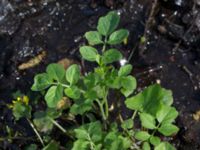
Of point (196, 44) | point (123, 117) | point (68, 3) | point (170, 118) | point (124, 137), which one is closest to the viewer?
point (170, 118)

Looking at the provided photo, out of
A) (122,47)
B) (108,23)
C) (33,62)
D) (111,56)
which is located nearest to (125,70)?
(111,56)

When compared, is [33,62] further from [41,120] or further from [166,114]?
[166,114]

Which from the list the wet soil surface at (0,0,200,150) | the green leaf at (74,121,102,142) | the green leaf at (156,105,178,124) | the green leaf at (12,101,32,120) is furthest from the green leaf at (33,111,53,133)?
the green leaf at (156,105,178,124)

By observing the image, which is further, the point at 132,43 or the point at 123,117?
the point at 132,43

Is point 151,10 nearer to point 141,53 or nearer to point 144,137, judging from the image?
point 141,53

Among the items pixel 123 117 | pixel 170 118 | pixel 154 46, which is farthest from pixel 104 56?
pixel 154 46

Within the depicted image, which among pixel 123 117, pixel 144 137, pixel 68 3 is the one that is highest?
pixel 68 3

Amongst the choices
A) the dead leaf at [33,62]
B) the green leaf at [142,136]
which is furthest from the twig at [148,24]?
the green leaf at [142,136]

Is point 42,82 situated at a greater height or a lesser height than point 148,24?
greater
